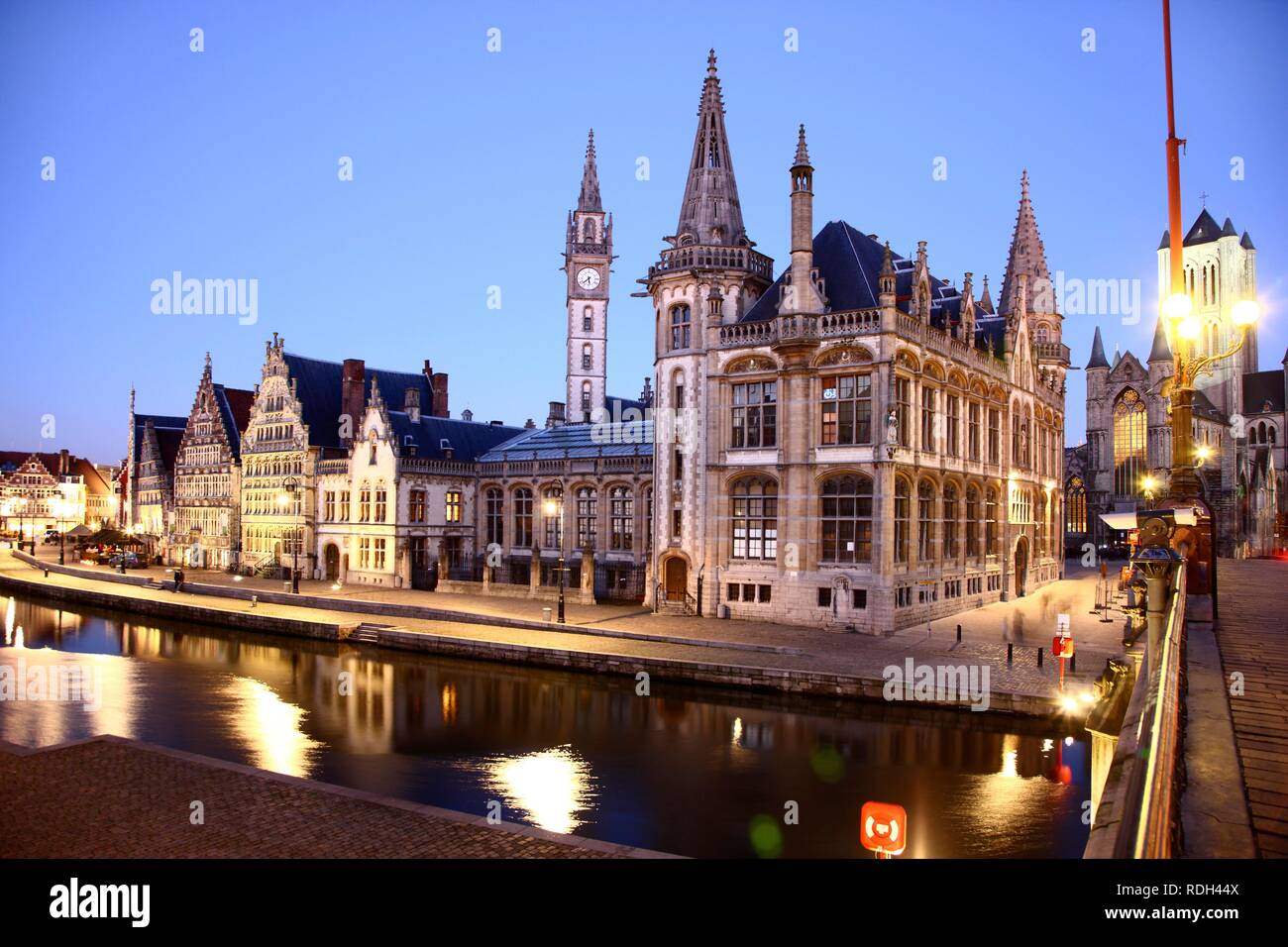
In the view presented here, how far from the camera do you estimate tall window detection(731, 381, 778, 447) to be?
118 feet

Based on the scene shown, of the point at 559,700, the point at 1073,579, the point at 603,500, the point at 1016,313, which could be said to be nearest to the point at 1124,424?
the point at 1073,579

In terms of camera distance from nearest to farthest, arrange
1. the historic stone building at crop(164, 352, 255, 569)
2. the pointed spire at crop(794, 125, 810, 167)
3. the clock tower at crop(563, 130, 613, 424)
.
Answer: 1. the pointed spire at crop(794, 125, 810, 167)
2. the historic stone building at crop(164, 352, 255, 569)
3. the clock tower at crop(563, 130, 613, 424)

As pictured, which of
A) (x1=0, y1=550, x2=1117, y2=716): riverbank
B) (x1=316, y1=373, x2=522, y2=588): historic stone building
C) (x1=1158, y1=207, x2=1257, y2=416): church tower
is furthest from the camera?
(x1=1158, y1=207, x2=1257, y2=416): church tower

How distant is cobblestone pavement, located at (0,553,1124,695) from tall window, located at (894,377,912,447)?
7668 mm

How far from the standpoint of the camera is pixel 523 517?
52.9 m

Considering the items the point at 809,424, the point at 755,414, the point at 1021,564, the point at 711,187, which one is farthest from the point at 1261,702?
the point at 1021,564

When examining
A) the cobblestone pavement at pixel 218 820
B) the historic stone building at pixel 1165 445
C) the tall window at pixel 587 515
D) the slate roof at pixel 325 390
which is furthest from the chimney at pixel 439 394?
the historic stone building at pixel 1165 445

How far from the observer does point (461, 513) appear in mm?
54969

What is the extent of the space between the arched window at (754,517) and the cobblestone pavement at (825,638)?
3.15m

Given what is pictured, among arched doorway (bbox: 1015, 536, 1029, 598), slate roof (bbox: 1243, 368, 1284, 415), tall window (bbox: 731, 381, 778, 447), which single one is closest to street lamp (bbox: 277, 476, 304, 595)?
tall window (bbox: 731, 381, 778, 447)

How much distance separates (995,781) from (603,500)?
31.7 meters

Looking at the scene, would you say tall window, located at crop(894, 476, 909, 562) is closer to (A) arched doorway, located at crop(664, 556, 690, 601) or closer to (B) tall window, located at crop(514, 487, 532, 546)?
(A) arched doorway, located at crop(664, 556, 690, 601)

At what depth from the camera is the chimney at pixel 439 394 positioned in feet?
218
